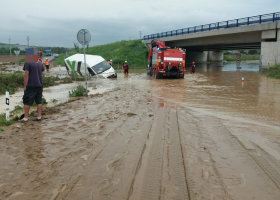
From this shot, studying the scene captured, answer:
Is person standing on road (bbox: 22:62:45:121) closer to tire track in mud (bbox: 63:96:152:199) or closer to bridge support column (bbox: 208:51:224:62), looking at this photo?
tire track in mud (bbox: 63:96:152:199)

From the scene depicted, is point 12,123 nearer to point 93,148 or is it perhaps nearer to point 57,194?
point 93,148

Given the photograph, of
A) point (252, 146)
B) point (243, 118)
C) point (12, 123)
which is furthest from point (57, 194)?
point (243, 118)

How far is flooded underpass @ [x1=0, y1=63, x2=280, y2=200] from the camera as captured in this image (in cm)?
321

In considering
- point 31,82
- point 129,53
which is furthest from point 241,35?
point 31,82

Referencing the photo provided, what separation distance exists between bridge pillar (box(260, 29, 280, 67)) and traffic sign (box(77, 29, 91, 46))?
68.3ft

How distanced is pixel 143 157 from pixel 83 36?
8878 mm

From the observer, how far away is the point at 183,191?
3176mm

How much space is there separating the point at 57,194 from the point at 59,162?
3.42 feet

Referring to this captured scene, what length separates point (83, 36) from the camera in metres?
11.8

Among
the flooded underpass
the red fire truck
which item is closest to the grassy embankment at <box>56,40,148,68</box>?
the red fire truck

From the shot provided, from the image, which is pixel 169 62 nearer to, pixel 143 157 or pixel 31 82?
pixel 31 82

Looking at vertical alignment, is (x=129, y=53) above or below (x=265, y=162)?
above

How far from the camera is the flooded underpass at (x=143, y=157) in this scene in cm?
321

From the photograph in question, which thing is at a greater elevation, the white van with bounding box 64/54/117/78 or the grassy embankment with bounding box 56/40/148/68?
the grassy embankment with bounding box 56/40/148/68
